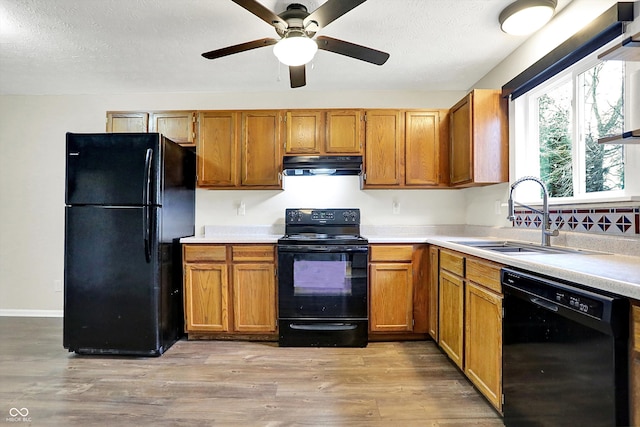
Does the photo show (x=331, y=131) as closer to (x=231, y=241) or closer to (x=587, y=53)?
(x=231, y=241)

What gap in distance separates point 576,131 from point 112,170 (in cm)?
328

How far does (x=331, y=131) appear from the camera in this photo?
10.4 feet

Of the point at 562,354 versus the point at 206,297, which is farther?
the point at 206,297

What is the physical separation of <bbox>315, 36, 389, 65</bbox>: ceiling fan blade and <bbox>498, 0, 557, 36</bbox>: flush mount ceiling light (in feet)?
2.64

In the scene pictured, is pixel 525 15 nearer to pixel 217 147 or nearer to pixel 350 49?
pixel 350 49

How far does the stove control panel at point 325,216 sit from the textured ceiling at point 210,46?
1281 millimetres

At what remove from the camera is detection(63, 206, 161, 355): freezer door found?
8.31ft

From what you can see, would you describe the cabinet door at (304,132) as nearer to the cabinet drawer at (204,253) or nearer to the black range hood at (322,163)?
the black range hood at (322,163)

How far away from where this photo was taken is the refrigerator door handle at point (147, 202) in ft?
8.18

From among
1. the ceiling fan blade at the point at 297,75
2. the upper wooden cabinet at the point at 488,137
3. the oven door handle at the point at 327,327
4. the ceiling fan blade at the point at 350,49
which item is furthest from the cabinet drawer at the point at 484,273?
the ceiling fan blade at the point at 297,75

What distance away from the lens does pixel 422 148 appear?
10.4ft

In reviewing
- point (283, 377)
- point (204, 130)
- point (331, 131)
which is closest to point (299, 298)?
point (283, 377)

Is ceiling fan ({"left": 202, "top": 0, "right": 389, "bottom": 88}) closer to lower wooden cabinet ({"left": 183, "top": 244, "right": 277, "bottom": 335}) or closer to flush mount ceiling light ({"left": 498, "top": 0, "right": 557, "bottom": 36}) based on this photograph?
flush mount ceiling light ({"left": 498, "top": 0, "right": 557, "bottom": 36})

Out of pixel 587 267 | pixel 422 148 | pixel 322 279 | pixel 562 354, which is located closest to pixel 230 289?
pixel 322 279
